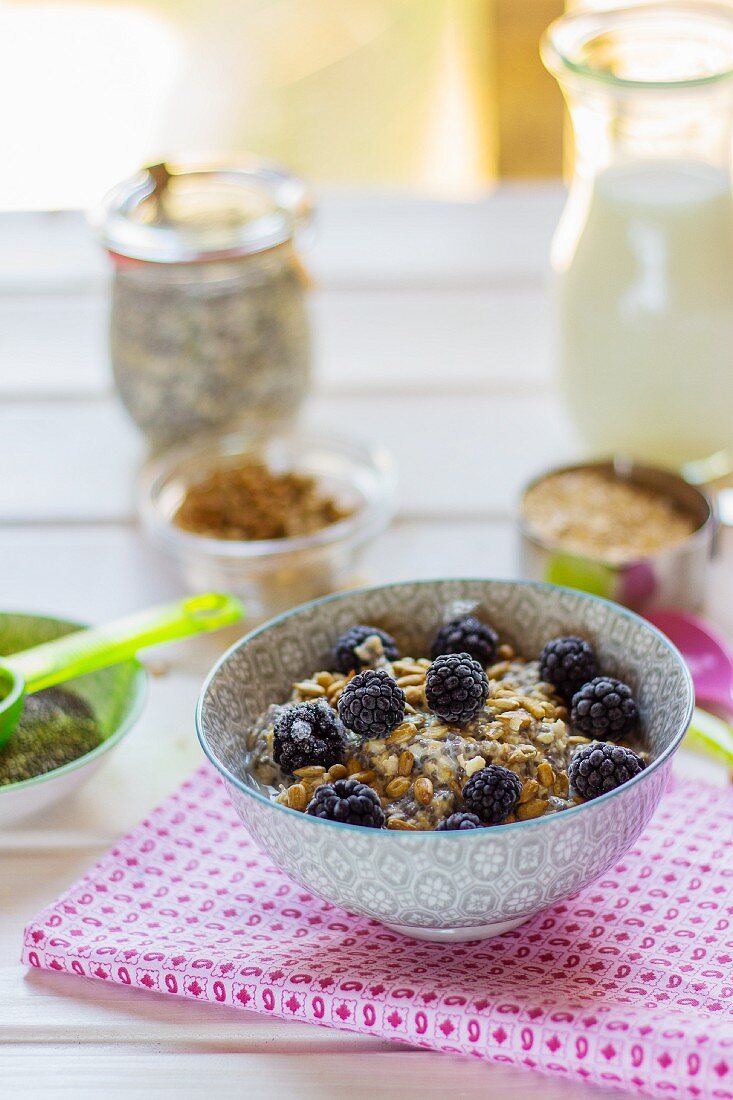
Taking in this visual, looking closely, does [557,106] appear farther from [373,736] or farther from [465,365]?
[373,736]

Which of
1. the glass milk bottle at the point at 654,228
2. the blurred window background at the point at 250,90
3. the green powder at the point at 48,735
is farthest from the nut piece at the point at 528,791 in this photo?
the blurred window background at the point at 250,90

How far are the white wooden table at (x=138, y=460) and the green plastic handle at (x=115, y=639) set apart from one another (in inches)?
2.6

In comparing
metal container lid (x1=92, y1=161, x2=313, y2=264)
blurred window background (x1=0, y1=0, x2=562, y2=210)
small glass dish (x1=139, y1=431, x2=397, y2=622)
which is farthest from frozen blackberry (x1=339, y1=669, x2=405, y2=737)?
blurred window background (x1=0, y1=0, x2=562, y2=210)

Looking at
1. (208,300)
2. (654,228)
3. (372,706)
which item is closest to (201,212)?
(208,300)

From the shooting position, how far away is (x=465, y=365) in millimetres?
1473

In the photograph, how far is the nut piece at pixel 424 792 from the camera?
0.74 meters

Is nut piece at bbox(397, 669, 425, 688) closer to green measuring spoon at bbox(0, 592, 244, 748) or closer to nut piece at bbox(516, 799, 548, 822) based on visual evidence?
nut piece at bbox(516, 799, 548, 822)

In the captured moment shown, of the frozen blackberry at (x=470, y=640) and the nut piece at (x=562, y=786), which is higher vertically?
the frozen blackberry at (x=470, y=640)

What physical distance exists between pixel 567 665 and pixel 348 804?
199 millimetres

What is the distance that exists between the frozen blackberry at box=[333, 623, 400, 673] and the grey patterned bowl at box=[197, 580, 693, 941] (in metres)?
0.02

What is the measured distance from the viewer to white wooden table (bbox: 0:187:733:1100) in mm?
728

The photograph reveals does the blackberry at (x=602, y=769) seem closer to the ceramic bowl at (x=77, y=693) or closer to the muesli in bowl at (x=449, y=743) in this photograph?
the muesli in bowl at (x=449, y=743)

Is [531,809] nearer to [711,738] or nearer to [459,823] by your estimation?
[459,823]

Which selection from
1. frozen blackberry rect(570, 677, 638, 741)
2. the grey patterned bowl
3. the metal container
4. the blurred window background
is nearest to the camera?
the grey patterned bowl
